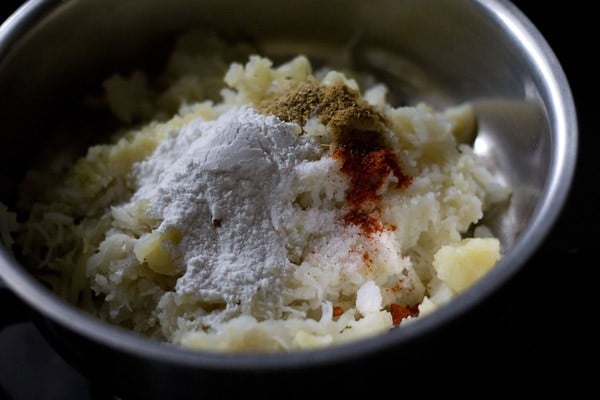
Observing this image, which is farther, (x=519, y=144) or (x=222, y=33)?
(x=222, y=33)

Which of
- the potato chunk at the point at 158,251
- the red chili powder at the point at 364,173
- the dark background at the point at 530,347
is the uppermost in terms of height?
the red chili powder at the point at 364,173

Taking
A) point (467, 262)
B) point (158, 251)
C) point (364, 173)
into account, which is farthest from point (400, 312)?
point (158, 251)

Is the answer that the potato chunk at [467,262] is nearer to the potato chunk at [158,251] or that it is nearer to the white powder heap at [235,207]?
the white powder heap at [235,207]

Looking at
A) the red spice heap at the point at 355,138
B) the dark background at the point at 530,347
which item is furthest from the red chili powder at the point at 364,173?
the dark background at the point at 530,347

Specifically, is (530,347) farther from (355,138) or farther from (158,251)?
(158,251)

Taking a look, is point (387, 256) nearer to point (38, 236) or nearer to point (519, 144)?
point (519, 144)

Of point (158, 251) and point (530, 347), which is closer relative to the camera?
point (158, 251)

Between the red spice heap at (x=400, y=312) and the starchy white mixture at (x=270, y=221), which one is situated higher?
the starchy white mixture at (x=270, y=221)

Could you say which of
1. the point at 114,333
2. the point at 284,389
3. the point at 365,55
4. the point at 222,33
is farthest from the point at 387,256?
the point at 222,33
